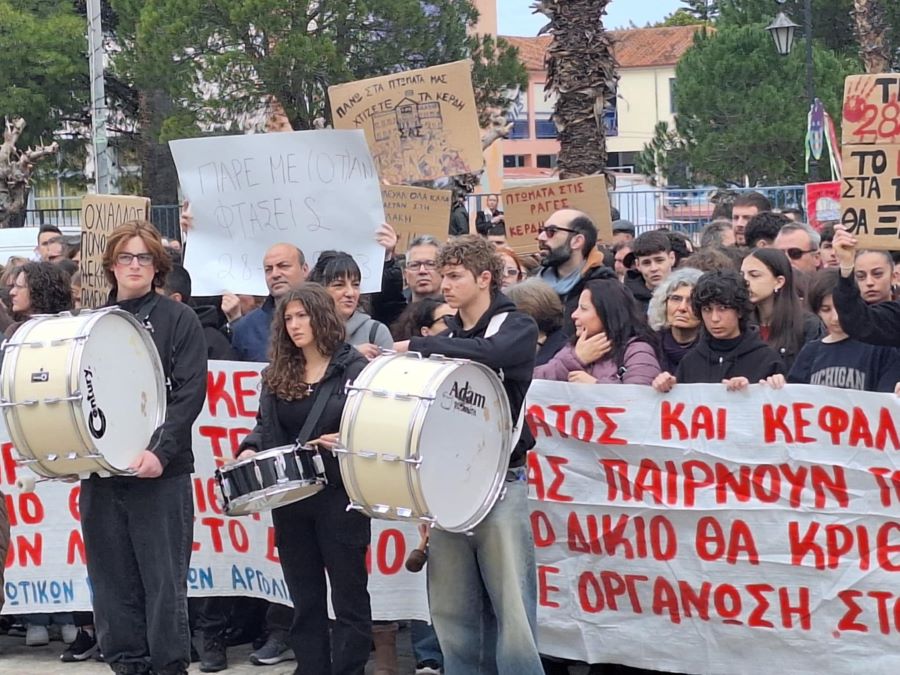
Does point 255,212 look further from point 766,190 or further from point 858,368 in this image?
point 766,190

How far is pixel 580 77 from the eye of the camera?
12008mm

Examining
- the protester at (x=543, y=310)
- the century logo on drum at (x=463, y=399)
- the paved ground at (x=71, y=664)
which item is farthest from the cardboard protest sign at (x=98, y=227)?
the century logo on drum at (x=463, y=399)

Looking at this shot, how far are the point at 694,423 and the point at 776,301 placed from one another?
0.81 meters

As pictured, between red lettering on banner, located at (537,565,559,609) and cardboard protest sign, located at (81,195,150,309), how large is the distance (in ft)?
8.45

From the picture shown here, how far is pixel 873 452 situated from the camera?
5691mm

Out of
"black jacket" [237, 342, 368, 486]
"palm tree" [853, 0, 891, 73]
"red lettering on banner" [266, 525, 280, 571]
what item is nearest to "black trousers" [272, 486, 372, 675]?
"black jacket" [237, 342, 368, 486]

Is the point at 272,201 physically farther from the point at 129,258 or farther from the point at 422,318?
the point at 129,258

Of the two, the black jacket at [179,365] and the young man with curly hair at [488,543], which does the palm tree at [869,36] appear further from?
the young man with curly hair at [488,543]

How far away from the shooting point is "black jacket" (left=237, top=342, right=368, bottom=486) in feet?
18.8

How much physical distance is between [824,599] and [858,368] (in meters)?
0.89

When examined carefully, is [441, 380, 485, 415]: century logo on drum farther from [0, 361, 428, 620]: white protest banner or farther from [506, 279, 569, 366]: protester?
[0, 361, 428, 620]: white protest banner

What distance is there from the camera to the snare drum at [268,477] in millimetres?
5453

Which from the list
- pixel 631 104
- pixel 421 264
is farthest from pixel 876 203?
pixel 631 104

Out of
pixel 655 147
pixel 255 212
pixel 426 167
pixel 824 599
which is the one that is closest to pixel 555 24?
pixel 426 167
